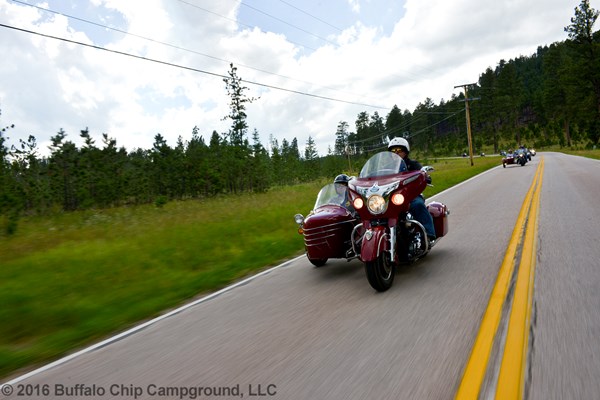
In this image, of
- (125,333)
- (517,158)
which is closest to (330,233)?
(125,333)

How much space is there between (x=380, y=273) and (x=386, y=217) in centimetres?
74

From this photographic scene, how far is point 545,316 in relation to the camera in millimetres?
3725

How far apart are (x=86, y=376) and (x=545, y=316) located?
424 centimetres

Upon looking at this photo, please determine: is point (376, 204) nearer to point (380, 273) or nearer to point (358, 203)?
point (358, 203)

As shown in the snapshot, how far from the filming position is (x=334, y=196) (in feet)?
22.7

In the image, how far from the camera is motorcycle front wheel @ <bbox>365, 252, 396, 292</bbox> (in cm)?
492

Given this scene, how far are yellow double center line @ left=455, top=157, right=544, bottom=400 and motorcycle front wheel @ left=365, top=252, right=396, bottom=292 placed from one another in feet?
4.03

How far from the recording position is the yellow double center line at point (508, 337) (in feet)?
8.54

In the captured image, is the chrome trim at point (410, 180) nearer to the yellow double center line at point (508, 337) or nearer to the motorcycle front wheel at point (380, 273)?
the motorcycle front wheel at point (380, 273)

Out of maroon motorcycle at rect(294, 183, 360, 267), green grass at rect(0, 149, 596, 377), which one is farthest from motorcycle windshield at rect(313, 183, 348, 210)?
green grass at rect(0, 149, 596, 377)

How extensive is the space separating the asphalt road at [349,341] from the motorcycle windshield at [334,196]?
3.90 ft

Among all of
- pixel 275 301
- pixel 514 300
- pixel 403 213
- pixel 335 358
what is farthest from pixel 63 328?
pixel 514 300

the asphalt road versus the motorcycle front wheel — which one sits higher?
the motorcycle front wheel

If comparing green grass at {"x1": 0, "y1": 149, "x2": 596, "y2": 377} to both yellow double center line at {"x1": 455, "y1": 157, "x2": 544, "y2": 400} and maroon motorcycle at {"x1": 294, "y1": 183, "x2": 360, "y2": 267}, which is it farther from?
yellow double center line at {"x1": 455, "y1": 157, "x2": 544, "y2": 400}
